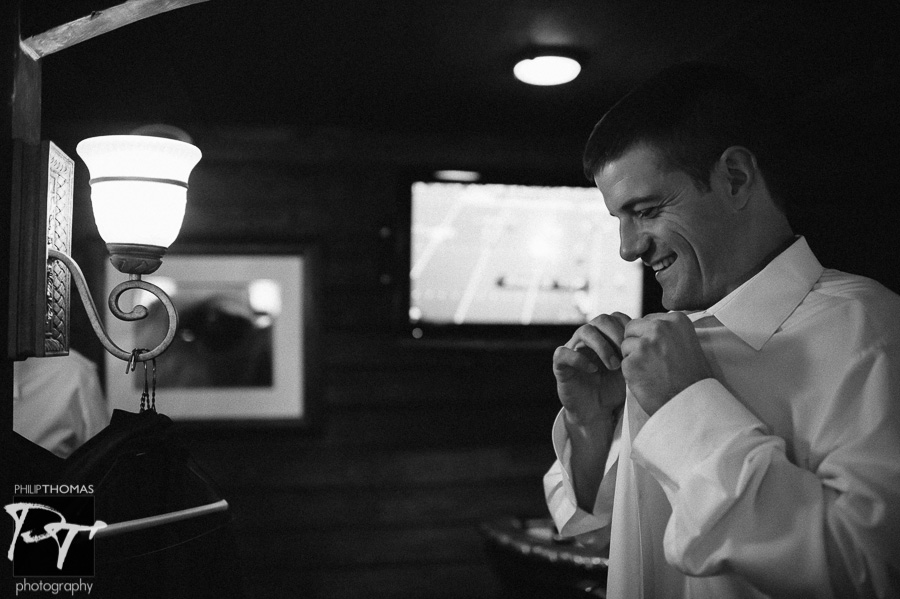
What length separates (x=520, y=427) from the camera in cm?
360

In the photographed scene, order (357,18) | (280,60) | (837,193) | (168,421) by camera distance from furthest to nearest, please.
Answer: (837,193)
(280,60)
(357,18)
(168,421)

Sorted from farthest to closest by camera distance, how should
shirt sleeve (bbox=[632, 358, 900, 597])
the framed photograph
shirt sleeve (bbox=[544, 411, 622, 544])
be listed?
the framed photograph
shirt sleeve (bbox=[544, 411, 622, 544])
shirt sleeve (bbox=[632, 358, 900, 597])

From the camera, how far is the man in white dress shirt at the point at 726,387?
90 centimetres

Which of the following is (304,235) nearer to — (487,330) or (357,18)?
(487,330)

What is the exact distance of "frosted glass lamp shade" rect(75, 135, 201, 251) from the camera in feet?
4.02

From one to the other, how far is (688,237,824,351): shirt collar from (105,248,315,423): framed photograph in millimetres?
2513

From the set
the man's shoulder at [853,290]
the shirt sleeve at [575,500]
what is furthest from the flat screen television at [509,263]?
the man's shoulder at [853,290]

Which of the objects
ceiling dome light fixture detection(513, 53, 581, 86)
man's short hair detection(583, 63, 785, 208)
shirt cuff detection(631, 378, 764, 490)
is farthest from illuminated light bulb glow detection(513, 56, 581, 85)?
shirt cuff detection(631, 378, 764, 490)

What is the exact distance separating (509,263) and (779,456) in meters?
2.55

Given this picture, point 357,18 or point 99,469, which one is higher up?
point 357,18

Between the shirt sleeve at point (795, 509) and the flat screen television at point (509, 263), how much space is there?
97.2 inches

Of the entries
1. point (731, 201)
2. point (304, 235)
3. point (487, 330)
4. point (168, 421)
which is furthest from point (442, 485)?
point (731, 201)

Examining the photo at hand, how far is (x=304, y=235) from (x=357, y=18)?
4.48ft

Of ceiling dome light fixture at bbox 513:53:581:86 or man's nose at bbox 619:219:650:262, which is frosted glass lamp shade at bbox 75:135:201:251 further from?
ceiling dome light fixture at bbox 513:53:581:86
